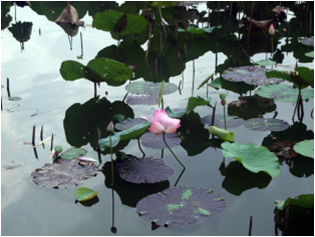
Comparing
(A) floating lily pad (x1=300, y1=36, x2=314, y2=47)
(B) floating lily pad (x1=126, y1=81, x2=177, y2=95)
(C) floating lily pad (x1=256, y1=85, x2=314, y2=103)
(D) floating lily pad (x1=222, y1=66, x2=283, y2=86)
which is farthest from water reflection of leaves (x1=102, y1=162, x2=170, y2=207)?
(A) floating lily pad (x1=300, y1=36, x2=314, y2=47)

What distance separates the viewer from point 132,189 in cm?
148

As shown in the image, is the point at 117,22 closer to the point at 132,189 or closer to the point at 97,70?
the point at 97,70

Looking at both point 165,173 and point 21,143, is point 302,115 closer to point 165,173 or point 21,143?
point 165,173

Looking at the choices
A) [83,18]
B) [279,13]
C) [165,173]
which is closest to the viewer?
[165,173]

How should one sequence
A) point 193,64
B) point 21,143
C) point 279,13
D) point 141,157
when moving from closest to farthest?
1. point 141,157
2. point 21,143
3. point 193,64
4. point 279,13

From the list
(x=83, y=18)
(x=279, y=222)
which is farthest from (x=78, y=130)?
(x=83, y=18)

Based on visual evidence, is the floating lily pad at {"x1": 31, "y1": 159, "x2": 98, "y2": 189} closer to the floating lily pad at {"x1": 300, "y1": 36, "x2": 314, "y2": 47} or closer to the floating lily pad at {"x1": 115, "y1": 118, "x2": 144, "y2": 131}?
the floating lily pad at {"x1": 115, "y1": 118, "x2": 144, "y2": 131}

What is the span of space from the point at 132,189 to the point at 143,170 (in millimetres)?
118

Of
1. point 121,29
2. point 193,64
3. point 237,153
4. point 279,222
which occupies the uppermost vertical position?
point 121,29

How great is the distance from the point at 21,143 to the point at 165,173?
37.1 inches

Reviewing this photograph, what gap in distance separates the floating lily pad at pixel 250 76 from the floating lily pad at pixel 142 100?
2.43 feet

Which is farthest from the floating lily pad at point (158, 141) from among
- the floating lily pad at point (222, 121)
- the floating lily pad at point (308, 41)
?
the floating lily pad at point (308, 41)

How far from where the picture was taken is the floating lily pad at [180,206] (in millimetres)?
1223

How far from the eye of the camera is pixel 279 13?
195 inches
